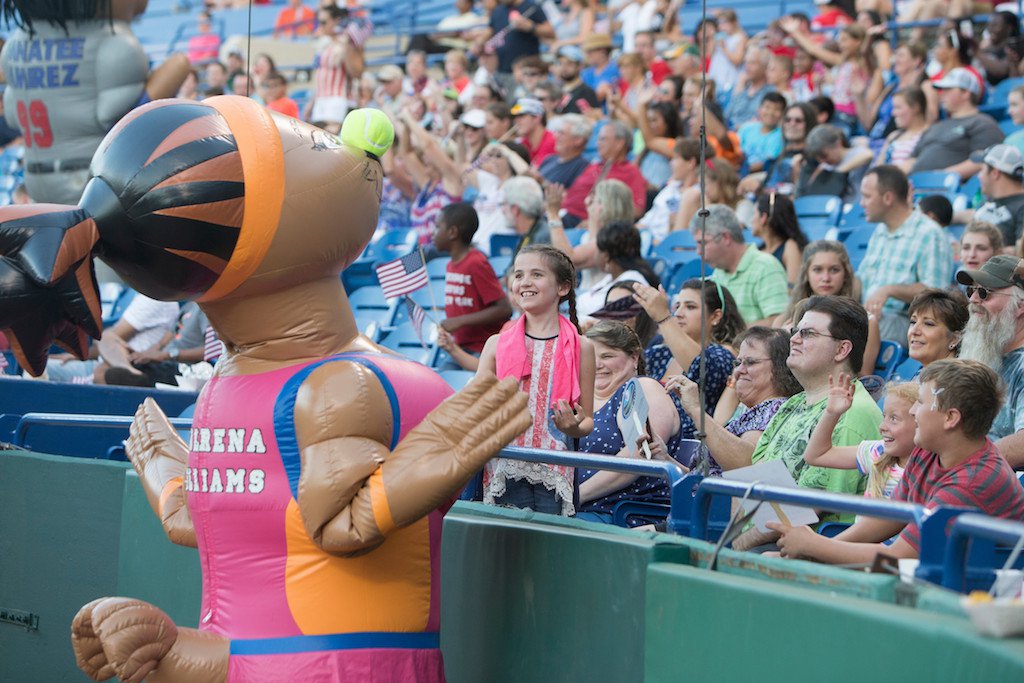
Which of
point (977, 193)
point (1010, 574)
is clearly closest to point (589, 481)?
point (1010, 574)

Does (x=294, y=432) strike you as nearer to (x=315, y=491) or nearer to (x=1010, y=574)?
(x=315, y=491)

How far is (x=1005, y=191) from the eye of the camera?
735 centimetres

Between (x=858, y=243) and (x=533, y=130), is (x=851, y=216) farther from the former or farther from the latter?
(x=533, y=130)

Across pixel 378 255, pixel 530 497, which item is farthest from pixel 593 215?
pixel 530 497

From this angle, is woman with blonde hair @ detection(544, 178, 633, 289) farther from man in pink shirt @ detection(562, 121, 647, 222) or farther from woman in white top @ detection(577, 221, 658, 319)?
man in pink shirt @ detection(562, 121, 647, 222)

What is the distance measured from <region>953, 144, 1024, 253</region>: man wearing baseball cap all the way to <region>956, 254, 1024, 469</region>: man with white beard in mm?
2300

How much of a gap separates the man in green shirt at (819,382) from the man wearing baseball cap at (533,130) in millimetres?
6546

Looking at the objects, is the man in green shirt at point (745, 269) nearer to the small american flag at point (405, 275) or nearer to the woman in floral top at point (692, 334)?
the woman in floral top at point (692, 334)

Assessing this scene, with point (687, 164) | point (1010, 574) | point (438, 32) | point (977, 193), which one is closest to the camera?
point (1010, 574)

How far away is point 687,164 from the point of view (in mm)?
9523

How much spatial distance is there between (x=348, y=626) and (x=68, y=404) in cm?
336

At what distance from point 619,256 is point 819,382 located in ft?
8.09

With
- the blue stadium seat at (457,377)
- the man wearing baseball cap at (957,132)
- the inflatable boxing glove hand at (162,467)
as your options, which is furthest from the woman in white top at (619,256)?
the inflatable boxing glove hand at (162,467)

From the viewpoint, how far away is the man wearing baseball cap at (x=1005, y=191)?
720 centimetres
